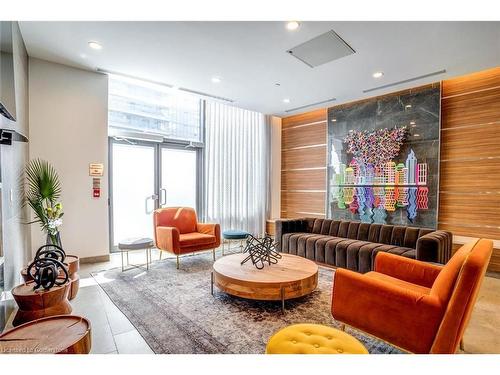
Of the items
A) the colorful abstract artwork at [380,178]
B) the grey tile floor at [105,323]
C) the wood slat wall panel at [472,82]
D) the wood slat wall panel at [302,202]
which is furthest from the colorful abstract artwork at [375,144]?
the grey tile floor at [105,323]

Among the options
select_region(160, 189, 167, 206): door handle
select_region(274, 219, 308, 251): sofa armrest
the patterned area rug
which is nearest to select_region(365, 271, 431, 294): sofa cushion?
the patterned area rug

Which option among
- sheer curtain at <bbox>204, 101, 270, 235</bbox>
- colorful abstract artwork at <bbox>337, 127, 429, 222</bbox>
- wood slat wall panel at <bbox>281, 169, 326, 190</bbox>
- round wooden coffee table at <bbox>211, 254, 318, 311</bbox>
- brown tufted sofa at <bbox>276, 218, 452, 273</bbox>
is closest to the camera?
round wooden coffee table at <bbox>211, 254, 318, 311</bbox>

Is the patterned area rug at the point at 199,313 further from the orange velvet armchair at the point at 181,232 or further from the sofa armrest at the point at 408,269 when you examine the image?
the sofa armrest at the point at 408,269

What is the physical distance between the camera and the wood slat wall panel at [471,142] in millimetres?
3869

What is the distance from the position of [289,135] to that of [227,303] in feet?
16.0

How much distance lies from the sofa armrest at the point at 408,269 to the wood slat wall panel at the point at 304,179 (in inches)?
135

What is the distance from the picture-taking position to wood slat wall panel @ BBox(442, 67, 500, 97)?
3879 millimetres

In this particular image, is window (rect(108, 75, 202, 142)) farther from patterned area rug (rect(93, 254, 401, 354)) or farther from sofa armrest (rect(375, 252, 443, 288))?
sofa armrest (rect(375, 252, 443, 288))

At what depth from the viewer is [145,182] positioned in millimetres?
5273

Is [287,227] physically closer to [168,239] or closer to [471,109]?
[168,239]

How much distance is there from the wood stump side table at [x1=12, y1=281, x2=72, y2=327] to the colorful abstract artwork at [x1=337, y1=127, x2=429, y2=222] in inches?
192

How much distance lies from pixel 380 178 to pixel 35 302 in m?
5.19

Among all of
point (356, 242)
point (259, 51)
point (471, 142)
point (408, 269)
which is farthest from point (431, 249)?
point (259, 51)
